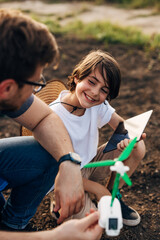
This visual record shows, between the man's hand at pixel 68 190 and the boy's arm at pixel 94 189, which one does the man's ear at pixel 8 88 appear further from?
the boy's arm at pixel 94 189

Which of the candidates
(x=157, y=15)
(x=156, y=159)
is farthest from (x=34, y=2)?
(x=156, y=159)

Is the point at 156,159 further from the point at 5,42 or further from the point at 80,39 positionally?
the point at 80,39

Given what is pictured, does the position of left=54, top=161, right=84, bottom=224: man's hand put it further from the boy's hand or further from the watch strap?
the boy's hand

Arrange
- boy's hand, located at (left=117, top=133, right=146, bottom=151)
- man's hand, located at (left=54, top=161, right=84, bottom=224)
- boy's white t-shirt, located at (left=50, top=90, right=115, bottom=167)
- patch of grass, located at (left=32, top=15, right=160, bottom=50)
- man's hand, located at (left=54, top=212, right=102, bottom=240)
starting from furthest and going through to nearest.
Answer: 1. patch of grass, located at (left=32, top=15, right=160, bottom=50)
2. boy's white t-shirt, located at (left=50, top=90, right=115, bottom=167)
3. boy's hand, located at (left=117, top=133, right=146, bottom=151)
4. man's hand, located at (left=54, top=161, right=84, bottom=224)
5. man's hand, located at (left=54, top=212, right=102, bottom=240)

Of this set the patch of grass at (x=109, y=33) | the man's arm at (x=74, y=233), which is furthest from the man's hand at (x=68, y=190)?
the patch of grass at (x=109, y=33)

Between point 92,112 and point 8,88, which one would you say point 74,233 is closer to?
point 8,88

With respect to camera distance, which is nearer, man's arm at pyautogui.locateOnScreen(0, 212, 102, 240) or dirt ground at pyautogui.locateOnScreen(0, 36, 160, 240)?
man's arm at pyautogui.locateOnScreen(0, 212, 102, 240)

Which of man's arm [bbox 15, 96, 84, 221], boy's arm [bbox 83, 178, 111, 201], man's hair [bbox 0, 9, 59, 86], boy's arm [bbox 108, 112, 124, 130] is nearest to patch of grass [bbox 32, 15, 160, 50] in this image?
boy's arm [bbox 108, 112, 124, 130]

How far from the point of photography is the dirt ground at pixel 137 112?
6.89 ft

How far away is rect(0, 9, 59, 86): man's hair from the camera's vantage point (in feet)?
4.40

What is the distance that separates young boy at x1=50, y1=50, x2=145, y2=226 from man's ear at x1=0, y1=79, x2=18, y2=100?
0.66 metres

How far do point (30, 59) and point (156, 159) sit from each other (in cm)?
172

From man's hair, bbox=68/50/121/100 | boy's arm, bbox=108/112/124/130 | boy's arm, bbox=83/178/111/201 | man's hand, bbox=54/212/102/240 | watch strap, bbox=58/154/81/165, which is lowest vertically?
boy's arm, bbox=83/178/111/201

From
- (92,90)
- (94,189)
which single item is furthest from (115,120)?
(94,189)
